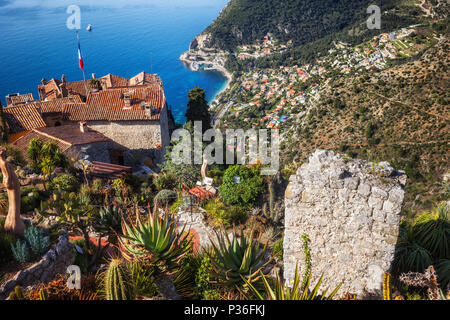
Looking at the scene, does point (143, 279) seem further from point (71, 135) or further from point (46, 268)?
point (71, 135)

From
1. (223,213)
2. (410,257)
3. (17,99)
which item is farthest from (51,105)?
(410,257)

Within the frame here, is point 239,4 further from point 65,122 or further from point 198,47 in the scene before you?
point 65,122

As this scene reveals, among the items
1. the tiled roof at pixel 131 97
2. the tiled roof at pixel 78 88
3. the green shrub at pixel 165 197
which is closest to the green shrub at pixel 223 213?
the green shrub at pixel 165 197

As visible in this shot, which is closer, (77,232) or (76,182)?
(77,232)

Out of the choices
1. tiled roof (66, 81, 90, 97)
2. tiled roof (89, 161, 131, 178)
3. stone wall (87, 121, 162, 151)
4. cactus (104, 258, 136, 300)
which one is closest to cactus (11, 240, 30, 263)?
cactus (104, 258, 136, 300)

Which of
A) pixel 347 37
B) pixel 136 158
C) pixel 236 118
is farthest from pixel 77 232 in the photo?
pixel 347 37

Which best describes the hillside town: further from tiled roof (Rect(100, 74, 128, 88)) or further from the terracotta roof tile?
the terracotta roof tile
